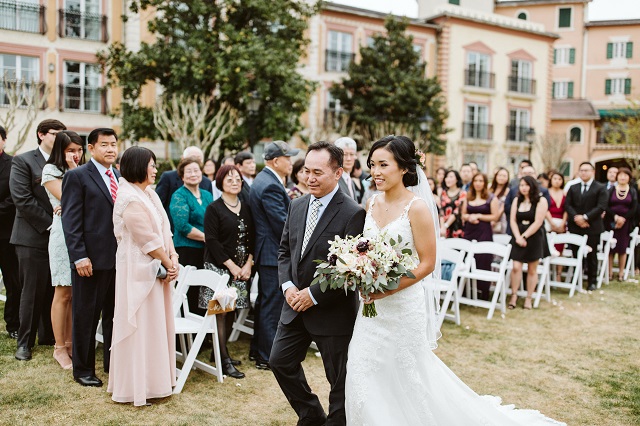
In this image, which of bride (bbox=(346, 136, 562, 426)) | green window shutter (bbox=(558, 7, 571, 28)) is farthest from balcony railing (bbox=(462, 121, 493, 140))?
bride (bbox=(346, 136, 562, 426))

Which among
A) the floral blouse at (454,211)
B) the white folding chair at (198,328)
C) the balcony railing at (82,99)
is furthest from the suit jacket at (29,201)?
the balcony railing at (82,99)

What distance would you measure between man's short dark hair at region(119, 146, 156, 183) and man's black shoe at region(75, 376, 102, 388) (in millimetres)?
1806

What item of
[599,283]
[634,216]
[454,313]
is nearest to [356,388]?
[454,313]

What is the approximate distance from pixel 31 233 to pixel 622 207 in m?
10.3

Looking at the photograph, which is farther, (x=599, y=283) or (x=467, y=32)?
(x=467, y=32)

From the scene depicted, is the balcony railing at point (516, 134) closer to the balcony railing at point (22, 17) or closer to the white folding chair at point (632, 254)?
the white folding chair at point (632, 254)

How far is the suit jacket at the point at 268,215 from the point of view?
5.74 metres

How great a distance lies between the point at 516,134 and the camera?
1403 inches

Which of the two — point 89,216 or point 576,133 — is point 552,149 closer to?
point 576,133

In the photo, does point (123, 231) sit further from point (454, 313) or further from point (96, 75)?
point (96, 75)

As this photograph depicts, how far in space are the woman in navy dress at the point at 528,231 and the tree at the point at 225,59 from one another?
12303mm

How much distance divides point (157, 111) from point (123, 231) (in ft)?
55.2

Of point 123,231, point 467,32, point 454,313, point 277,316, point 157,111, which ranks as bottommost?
point 454,313

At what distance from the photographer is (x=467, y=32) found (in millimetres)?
32938
